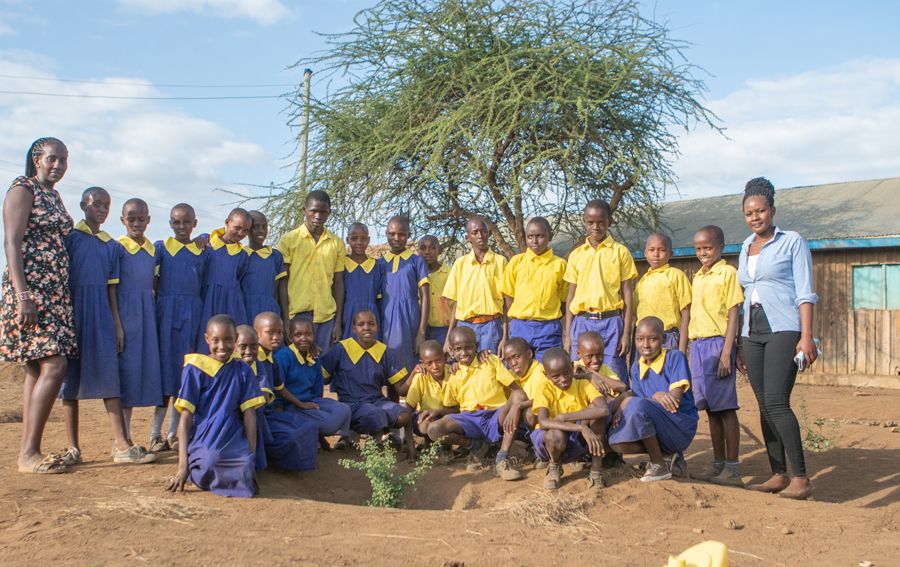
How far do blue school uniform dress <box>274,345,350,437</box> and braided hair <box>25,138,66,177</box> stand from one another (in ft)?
6.18

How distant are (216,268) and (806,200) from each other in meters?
11.9

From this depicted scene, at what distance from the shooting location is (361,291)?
20.6 feet

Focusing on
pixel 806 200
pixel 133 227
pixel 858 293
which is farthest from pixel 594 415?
pixel 806 200

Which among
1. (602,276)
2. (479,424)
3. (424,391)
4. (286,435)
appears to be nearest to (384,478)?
(286,435)

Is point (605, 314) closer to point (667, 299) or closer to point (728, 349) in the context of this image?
point (667, 299)

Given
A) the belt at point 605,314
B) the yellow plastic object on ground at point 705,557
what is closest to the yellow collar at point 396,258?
the belt at point 605,314

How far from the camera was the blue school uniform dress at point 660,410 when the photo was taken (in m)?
4.81

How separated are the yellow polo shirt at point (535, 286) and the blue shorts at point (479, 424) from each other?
86cm

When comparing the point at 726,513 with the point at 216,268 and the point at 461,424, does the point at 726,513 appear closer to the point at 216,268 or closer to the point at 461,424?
the point at 461,424

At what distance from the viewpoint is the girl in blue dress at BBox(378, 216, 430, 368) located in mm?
6180

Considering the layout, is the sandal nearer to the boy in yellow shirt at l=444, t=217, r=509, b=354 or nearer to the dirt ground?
the dirt ground

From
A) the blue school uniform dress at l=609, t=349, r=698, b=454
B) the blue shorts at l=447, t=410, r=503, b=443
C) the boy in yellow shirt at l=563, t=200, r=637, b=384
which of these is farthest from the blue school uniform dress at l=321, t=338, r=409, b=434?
the blue school uniform dress at l=609, t=349, r=698, b=454

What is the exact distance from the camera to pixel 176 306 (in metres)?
5.44

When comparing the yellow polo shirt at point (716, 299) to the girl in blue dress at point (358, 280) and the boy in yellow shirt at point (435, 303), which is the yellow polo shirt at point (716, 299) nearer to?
the boy in yellow shirt at point (435, 303)
